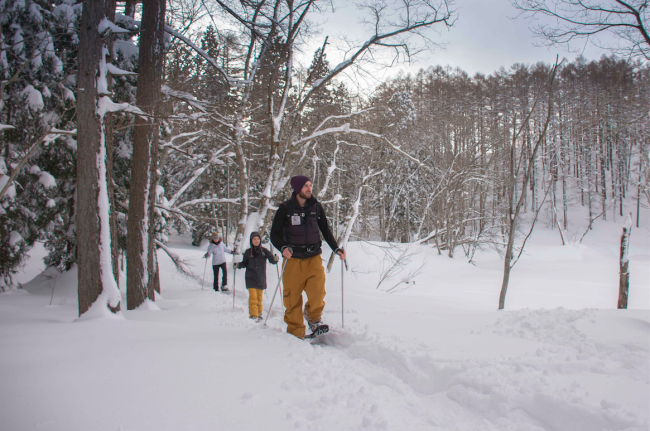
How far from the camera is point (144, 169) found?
657 cm

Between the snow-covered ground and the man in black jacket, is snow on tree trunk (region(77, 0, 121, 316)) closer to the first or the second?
the snow-covered ground

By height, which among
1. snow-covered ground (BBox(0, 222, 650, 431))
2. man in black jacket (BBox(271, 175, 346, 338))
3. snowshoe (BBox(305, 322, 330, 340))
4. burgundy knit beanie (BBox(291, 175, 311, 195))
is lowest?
snowshoe (BBox(305, 322, 330, 340))

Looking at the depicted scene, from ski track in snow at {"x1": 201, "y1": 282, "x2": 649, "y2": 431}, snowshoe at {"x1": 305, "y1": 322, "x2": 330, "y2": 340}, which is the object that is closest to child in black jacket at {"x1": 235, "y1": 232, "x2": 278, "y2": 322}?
snowshoe at {"x1": 305, "y1": 322, "x2": 330, "y2": 340}

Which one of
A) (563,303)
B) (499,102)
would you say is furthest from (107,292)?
(499,102)

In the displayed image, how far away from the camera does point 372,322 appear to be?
210 inches

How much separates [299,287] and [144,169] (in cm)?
403

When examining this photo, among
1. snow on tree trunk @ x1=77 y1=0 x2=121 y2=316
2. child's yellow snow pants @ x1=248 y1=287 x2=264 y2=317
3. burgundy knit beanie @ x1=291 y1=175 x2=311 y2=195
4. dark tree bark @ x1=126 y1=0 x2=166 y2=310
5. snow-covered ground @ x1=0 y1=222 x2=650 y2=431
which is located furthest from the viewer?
child's yellow snow pants @ x1=248 y1=287 x2=264 y2=317

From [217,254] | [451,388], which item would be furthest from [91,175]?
[217,254]

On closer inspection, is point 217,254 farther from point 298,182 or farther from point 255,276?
point 298,182

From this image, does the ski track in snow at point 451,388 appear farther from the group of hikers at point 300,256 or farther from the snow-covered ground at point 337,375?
the group of hikers at point 300,256

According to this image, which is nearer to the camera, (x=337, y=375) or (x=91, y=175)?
(x=337, y=375)

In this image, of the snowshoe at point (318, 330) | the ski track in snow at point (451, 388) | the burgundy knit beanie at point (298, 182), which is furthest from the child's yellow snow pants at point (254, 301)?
the ski track in snow at point (451, 388)

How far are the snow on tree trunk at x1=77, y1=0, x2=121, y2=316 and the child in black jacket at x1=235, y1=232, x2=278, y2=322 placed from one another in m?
2.37

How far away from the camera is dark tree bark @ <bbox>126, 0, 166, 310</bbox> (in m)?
6.14
